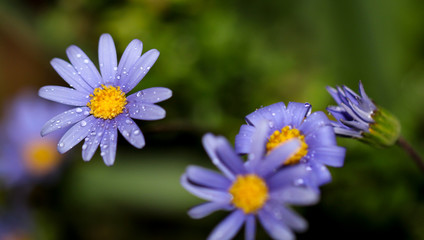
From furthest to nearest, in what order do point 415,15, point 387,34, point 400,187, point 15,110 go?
point 15,110 → point 415,15 → point 387,34 → point 400,187

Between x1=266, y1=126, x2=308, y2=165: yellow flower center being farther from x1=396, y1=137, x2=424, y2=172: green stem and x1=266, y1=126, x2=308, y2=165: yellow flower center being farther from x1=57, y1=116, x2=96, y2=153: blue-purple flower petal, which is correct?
x1=57, y1=116, x2=96, y2=153: blue-purple flower petal

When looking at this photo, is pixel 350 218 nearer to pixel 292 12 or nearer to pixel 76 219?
pixel 292 12

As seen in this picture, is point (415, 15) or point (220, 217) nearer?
point (220, 217)

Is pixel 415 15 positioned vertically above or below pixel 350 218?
above

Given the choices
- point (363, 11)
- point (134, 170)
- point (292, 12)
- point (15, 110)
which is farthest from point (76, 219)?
point (363, 11)

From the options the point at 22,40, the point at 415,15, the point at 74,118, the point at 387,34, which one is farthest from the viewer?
the point at 22,40

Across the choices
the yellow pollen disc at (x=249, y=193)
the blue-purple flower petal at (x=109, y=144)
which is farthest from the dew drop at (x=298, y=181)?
the blue-purple flower petal at (x=109, y=144)

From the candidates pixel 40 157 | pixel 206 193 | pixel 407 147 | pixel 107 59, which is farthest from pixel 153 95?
pixel 40 157
